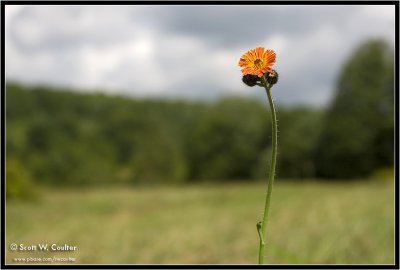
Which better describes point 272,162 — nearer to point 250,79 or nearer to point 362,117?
point 250,79

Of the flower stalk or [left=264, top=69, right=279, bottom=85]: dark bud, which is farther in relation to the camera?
[left=264, top=69, right=279, bottom=85]: dark bud

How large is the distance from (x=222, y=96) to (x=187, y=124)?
353 inches

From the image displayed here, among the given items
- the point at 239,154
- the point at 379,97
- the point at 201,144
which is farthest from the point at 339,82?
the point at 201,144

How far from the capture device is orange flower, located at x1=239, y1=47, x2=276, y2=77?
1.30 meters

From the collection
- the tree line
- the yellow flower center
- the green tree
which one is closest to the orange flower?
the yellow flower center

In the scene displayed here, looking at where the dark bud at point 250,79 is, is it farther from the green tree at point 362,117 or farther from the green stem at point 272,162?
the green tree at point 362,117

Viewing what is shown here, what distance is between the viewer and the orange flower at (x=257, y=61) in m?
1.30

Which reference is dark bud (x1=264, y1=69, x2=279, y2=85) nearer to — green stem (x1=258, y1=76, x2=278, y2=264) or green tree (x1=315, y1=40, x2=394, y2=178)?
green stem (x1=258, y1=76, x2=278, y2=264)

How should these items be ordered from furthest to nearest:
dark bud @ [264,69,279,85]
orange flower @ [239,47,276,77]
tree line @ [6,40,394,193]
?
tree line @ [6,40,394,193] → dark bud @ [264,69,279,85] → orange flower @ [239,47,276,77]

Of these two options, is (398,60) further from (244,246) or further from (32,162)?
(32,162)

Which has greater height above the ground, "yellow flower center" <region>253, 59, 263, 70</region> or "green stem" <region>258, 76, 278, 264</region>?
"yellow flower center" <region>253, 59, 263, 70</region>

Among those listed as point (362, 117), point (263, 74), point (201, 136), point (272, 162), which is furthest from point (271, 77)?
point (201, 136)

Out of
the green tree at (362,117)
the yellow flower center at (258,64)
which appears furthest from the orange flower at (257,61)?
the green tree at (362,117)

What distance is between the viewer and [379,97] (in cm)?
3328
